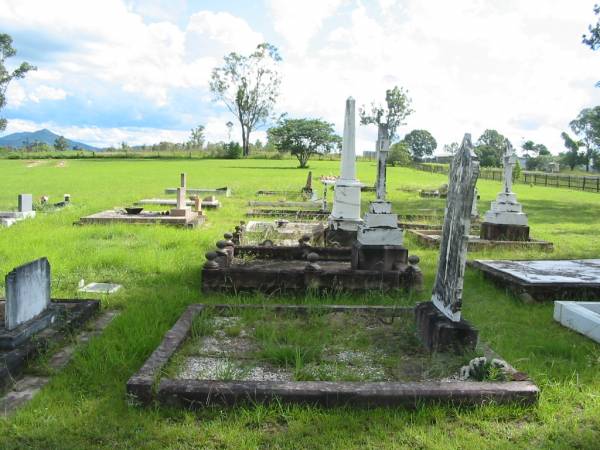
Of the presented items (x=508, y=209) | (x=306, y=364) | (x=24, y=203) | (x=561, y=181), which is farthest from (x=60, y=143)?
(x=306, y=364)

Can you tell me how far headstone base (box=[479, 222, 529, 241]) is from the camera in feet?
32.6

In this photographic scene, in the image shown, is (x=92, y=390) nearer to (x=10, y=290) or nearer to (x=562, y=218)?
(x=10, y=290)

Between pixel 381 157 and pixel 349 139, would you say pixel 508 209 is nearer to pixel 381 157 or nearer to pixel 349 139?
pixel 349 139

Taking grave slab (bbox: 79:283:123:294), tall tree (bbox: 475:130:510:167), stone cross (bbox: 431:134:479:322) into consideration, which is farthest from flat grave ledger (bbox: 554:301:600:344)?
tall tree (bbox: 475:130:510:167)

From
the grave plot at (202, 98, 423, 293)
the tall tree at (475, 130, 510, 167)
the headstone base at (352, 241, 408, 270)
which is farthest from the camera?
the tall tree at (475, 130, 510, 167)

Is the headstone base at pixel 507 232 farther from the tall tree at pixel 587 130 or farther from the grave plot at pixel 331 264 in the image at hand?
the tall tree at pixel 587 130

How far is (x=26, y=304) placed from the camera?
14.0 ft

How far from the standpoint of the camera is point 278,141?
1935 inches

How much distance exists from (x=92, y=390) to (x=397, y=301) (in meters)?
3.42

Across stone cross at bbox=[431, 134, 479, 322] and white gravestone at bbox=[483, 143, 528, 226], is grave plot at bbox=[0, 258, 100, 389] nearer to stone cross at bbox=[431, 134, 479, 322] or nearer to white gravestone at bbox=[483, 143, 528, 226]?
stone cross at bbox=[431, 134, 479, 322]

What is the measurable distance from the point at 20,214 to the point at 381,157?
363 inches

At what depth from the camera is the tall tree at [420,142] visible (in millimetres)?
103750

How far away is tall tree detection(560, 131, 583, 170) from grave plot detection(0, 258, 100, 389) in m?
84.3

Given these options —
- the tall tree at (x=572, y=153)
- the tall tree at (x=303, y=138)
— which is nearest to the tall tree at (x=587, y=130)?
the tall tree at (x=572, y=153)
